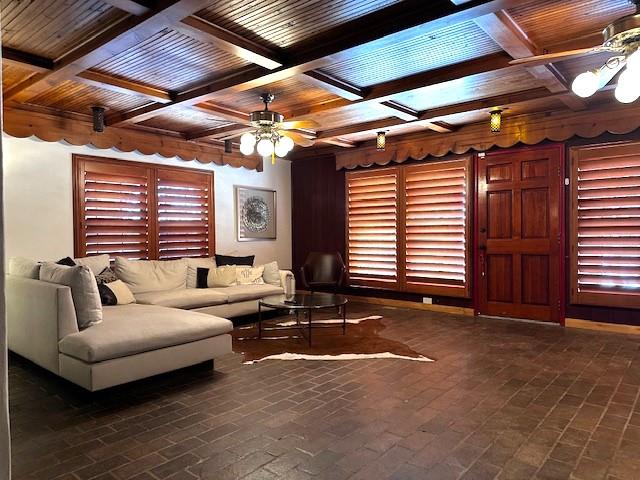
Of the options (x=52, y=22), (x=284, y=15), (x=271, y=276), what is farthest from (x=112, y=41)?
(x=271, y=276)

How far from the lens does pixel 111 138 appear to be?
5.42 meters

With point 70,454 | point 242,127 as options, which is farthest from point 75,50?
point 70,454

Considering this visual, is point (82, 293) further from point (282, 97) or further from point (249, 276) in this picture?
point (249, 276)

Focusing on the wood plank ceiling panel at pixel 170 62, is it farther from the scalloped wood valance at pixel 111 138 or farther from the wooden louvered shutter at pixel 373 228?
the wooden louvered shutter at pixel 373 228

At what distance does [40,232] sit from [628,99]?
5478 mm

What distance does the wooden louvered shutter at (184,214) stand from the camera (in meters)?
5.99

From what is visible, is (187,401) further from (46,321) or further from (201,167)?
(201,167)

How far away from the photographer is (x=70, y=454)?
227cm

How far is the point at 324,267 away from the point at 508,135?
125 inches

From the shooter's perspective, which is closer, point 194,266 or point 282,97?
point 282,97

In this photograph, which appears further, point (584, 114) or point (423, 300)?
point (423, 300)

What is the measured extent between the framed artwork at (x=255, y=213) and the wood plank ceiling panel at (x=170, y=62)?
302cm

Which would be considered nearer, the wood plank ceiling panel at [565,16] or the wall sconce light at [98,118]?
the wood plank ceiling panel at [565,16]

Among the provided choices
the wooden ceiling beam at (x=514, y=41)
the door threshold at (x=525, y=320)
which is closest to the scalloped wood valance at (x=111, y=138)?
the door threshold at (x=525, y=320)
